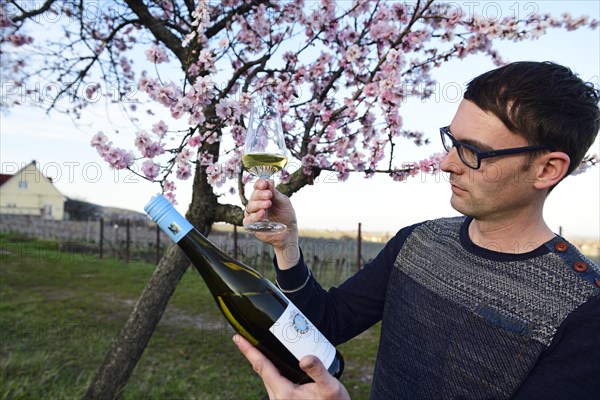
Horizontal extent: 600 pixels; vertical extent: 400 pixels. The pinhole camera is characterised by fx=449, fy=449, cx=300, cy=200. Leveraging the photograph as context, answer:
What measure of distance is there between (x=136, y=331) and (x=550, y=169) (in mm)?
3619

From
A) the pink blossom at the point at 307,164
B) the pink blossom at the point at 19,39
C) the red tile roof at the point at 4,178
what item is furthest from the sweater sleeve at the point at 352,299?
the red tile roof at the point at 4,178

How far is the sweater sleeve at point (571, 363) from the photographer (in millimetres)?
1393

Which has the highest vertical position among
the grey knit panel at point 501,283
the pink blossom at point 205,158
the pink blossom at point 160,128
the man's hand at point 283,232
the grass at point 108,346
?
the pink blossom at point 160,128

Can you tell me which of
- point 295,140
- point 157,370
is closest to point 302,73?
point 295,140

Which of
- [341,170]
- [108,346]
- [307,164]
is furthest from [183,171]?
[108,346]

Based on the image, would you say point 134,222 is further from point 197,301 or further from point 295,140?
point 295,140

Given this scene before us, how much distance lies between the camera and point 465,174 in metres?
1.75

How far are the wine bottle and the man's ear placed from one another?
1.02m

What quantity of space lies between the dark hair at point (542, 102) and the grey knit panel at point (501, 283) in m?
0.46

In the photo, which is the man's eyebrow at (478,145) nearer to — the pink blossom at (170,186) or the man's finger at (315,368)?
the man's finger at (315,368)

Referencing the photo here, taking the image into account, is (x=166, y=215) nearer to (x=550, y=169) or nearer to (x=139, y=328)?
(x=550, y=169)

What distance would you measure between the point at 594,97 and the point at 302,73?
2.95 m

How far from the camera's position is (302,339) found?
4.71 feet

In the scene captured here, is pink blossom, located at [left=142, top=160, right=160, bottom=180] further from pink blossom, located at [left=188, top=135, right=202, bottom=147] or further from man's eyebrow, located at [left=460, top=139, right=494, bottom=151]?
man's eyebrow, located at [left=460, top=139, right=494, bottom=151]
